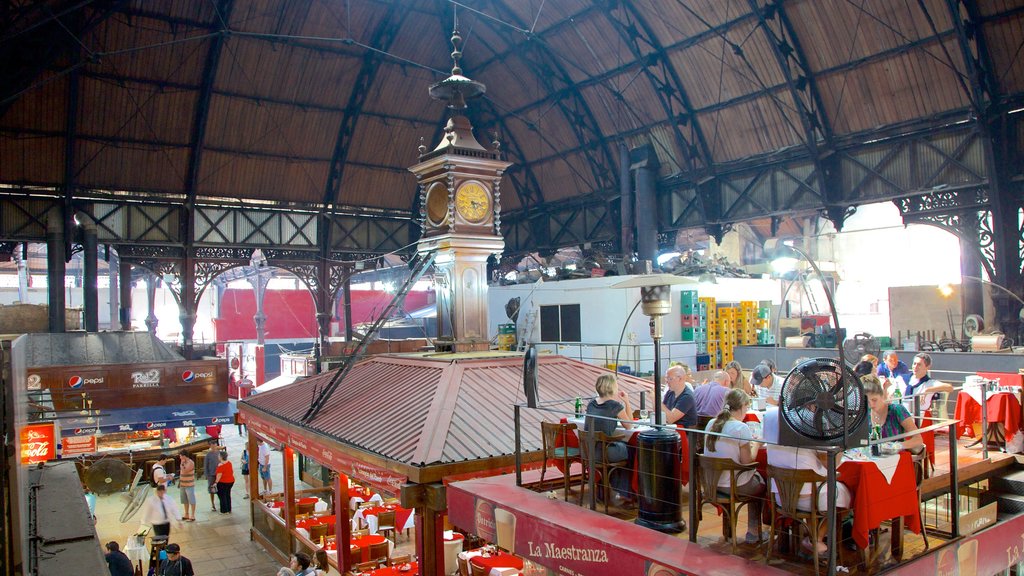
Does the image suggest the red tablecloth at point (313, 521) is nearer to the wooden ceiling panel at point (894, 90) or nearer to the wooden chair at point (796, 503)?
the wooden chair at point (796, 503)

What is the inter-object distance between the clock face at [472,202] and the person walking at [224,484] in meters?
9.34

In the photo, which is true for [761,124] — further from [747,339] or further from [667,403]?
[667,403]

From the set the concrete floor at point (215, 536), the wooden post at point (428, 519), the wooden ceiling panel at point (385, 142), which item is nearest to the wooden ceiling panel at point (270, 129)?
the wooden ceiling panel at point (385, 142)

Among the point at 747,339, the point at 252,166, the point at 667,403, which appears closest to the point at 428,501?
the point at 667,403

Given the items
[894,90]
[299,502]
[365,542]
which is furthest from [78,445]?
[894,90]

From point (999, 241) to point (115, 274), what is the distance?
3644 centimetres

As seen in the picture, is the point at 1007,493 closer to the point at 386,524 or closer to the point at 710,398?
the point at 710,398

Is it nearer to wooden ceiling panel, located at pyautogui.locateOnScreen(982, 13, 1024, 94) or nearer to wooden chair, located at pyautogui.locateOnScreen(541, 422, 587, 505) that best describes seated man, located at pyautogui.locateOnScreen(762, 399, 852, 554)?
wooden chair, located at pyautogui.locateOnScreen(541, 422, 587, 505)

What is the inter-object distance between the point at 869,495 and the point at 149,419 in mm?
17587

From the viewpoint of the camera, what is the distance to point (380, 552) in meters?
12.1

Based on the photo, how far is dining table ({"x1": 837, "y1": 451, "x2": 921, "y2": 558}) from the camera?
5.20 metres

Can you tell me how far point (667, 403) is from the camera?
28.1ft

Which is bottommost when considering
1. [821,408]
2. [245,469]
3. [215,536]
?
[215,536]

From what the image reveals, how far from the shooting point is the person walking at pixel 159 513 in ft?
45.6
